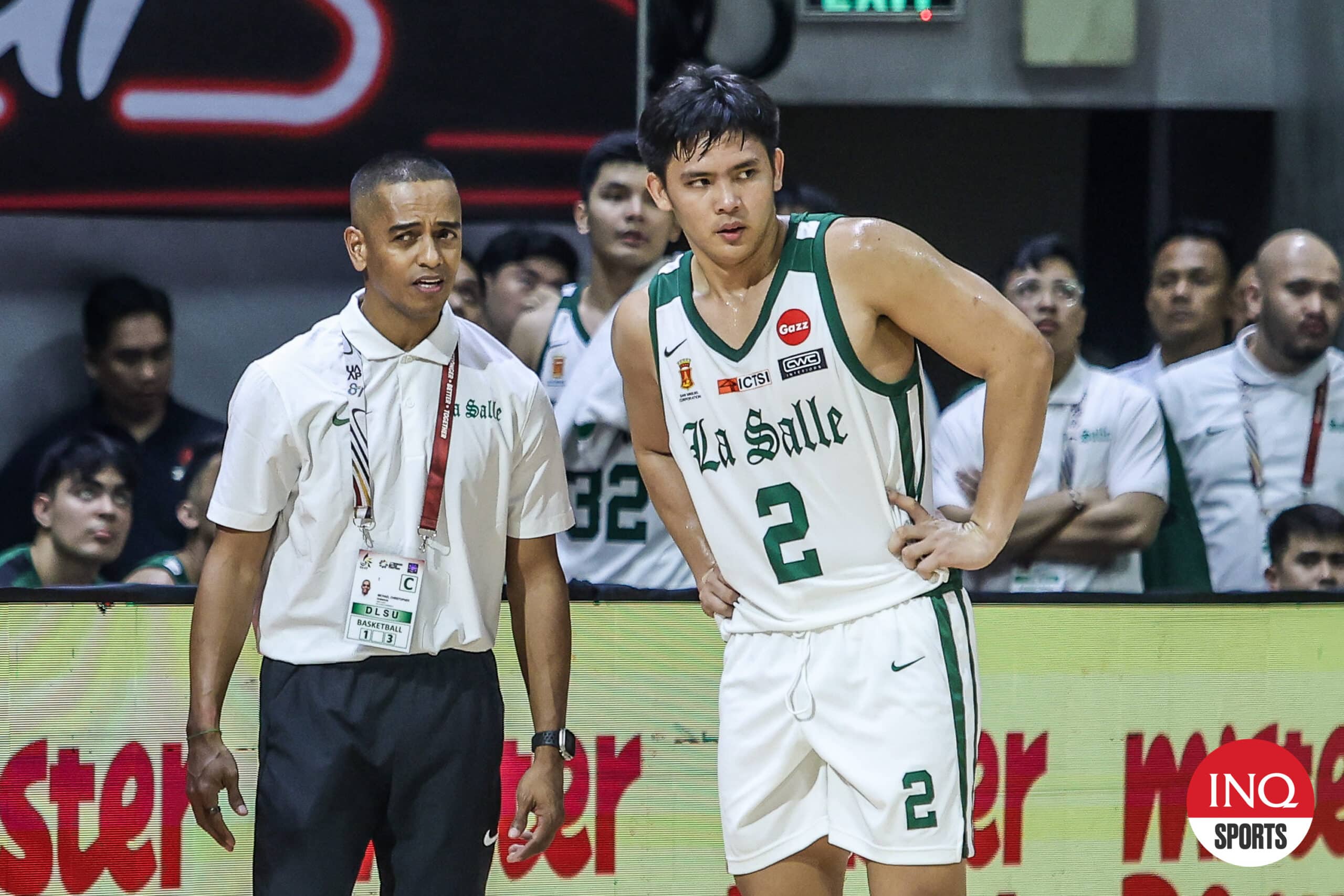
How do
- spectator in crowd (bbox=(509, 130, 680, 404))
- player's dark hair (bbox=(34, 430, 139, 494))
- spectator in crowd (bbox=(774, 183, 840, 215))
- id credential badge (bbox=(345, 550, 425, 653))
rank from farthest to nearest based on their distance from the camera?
spectator in crowd (bbox=(774, 183, 840, 215))
spectator in crowd (bbox=(509, 130, 680, 404))
player's dark hair (bbox=(34, 430, 139, 494))
id credential badge (bbox=(345, 550, 425, 653))

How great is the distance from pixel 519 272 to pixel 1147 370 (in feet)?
6.64

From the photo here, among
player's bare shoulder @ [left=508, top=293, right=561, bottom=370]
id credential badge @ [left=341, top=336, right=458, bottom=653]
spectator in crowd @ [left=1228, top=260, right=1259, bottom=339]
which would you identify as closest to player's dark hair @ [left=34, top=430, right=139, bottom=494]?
player's bare shoulder @ [left=508, top=293, right=561, bottom=370]

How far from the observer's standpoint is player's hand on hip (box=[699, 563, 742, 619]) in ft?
→ 9.56

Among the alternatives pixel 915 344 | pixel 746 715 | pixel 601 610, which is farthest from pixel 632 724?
pixel 915 344

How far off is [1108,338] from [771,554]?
12.0ft

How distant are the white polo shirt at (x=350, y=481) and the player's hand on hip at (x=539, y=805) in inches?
10.3

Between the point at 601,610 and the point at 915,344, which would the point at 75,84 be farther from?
the point at 915,344

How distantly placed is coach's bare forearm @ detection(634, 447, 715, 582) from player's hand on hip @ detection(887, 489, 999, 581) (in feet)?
1.43

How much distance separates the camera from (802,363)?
2.73m

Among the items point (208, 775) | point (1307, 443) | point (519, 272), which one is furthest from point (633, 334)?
point (1307, 443)

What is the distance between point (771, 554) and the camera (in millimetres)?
2795

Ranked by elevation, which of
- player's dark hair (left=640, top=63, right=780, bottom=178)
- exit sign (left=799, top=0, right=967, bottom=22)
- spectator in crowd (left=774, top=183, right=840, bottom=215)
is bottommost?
player's dark hair (left=640, top=63, right=780, bottom=178)

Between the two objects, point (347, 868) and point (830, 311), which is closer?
point (830, 311)

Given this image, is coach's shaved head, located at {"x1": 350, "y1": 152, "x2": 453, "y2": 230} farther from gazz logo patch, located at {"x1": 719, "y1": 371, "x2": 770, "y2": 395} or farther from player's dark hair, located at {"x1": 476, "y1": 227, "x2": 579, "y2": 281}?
player's dark hair, located at {"x1": 476, "y1": 227, "x2": 579, "y2": 281}
